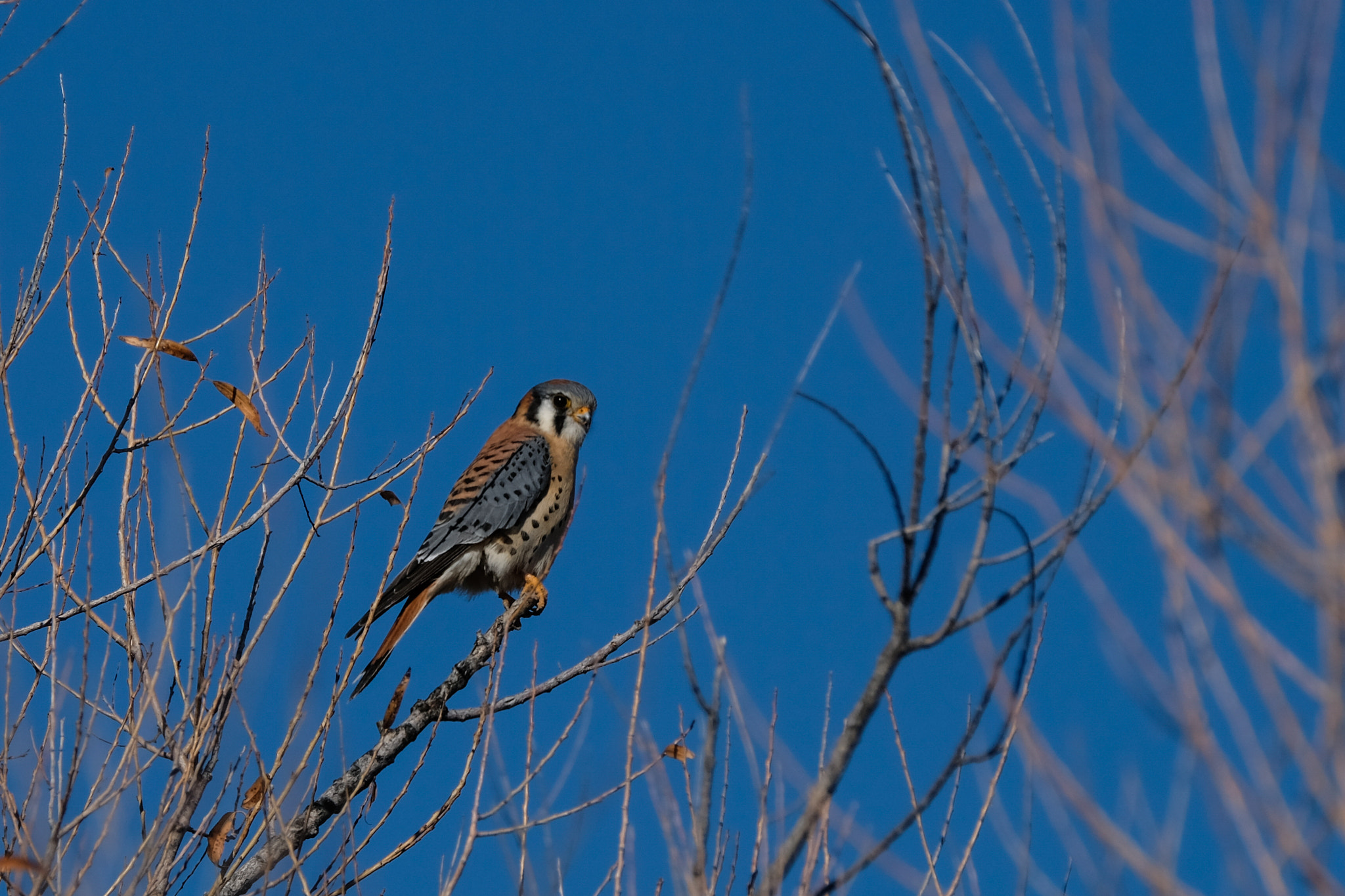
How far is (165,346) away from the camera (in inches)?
156

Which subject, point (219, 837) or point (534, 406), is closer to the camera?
point (219, 837)

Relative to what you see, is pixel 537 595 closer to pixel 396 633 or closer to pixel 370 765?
pixel 396 633

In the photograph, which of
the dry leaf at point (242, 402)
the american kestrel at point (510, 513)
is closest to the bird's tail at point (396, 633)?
the american kestrel at point (510, 513)

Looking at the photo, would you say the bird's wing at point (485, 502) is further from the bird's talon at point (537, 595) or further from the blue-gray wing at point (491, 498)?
the bird's talon at point (537, 595)

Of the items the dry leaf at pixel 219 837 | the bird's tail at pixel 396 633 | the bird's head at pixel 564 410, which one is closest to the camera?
the dry leaf at pixel 219 837

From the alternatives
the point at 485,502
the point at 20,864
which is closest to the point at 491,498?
the point at 485,502

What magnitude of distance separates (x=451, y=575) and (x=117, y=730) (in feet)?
9.16

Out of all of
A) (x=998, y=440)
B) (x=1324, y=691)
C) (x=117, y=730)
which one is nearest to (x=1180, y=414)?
(x=998, y=440)

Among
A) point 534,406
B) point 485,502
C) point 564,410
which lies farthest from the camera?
point 534,406

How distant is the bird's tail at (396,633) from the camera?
4934mm

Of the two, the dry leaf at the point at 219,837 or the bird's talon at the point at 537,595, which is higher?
the bird's talon at the point at 537,595

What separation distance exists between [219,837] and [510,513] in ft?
10.1

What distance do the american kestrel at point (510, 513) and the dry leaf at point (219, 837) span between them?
1.63 metres

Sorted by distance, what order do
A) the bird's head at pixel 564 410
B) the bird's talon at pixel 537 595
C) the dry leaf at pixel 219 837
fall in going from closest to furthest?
1. the dry leaf at pixel 219 837
2. the bird's talon at pixel 537 595
3. the bird's head at pixel 564 410
